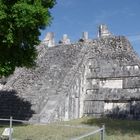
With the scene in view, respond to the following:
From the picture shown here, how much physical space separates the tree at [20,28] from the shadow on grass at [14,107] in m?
3.79

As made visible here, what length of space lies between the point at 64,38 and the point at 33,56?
13544 millimetres

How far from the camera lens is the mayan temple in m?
22.0

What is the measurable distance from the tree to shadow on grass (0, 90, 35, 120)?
3792 millimetres

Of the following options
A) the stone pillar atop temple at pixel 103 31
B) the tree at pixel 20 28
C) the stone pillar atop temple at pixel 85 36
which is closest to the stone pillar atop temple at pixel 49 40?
the stone pillar atop temple at pixel 85 36

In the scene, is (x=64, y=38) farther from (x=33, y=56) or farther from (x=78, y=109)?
(x=33, y=56)

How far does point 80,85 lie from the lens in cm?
2411

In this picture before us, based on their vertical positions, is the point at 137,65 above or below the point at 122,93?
above

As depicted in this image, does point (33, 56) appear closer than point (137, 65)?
Yes

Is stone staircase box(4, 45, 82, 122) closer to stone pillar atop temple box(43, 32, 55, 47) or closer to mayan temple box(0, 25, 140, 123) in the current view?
mayan temple box(0, 25, 140, 123)

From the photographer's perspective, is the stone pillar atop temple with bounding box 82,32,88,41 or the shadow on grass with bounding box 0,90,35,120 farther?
the stone pillar atop temple with bounding box 82,32,88,41

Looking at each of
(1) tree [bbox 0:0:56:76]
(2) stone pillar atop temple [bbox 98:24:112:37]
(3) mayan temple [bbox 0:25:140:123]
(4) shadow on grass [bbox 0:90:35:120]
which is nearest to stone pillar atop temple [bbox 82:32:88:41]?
(3) mayan temple [bbox 0:25:140:123]

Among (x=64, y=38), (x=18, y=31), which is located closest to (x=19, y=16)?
(x=18, y=31)

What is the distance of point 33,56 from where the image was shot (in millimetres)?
18766

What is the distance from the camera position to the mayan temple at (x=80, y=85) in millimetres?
22006
